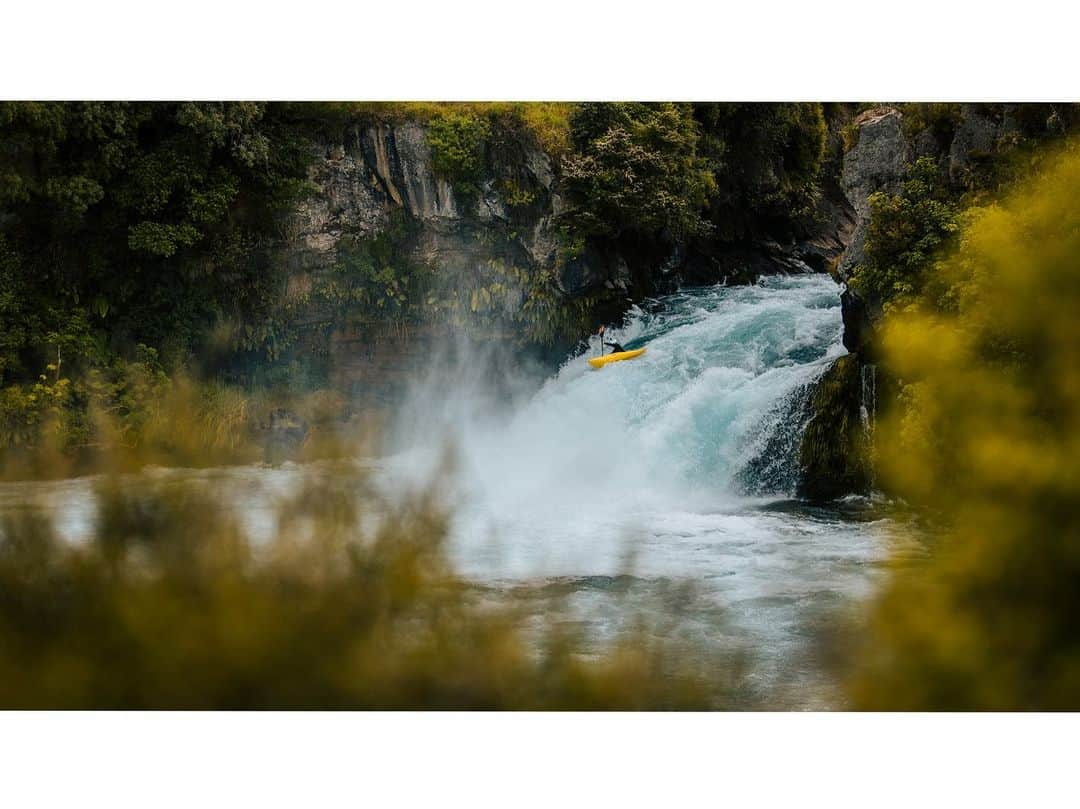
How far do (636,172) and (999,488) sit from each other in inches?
98.6

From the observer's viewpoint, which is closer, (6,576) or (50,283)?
(6,576)

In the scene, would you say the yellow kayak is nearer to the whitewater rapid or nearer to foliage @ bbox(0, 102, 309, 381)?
the whitewater rapid

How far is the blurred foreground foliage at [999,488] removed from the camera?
3.21 metres

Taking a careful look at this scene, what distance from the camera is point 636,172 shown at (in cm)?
510

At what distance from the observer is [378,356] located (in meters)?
4.53

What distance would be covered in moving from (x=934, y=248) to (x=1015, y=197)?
1.42 ft

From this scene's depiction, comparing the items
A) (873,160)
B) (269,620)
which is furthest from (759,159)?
(269,620)

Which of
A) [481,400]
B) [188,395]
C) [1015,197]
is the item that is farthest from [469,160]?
[1015,197]

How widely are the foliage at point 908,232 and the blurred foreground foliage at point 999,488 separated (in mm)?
403

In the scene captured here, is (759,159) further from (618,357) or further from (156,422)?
(156,422)

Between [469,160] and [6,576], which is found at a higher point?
[469,160]

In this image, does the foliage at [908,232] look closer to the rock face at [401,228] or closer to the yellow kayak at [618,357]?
the yellow kayak at [618,357]

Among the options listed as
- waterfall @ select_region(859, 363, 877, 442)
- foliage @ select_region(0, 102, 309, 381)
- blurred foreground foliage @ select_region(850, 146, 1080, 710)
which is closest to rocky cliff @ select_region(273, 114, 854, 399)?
foliage @ select_region(0, 102, 309, 381)

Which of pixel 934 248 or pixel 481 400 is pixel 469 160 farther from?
pixel 934 248
